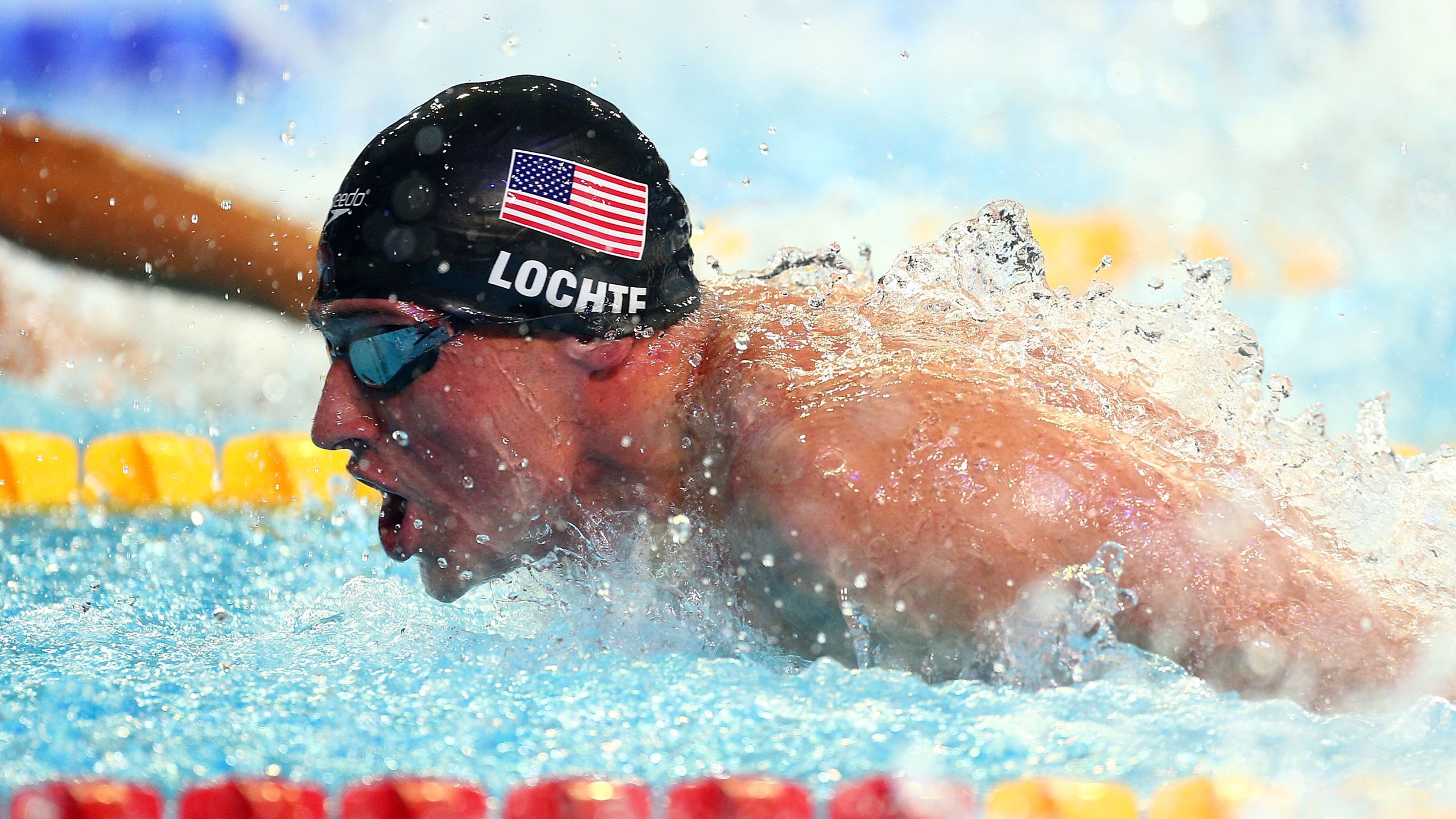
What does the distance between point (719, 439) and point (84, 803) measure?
0.90 metres

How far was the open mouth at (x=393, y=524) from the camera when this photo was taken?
1844 mm

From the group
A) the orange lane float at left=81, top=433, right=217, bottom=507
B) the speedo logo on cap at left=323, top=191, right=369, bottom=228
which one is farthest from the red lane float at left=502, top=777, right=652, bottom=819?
the orange lane float at left=81, top=433, right=217, bottom=507

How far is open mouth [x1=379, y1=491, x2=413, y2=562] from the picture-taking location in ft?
6.05

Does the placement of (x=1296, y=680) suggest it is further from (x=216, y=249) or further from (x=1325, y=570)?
(x=216, y=249)

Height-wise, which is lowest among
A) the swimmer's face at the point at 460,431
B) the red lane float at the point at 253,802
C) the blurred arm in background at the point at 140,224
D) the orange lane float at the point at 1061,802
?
the orange lane float at the point at 1061,802

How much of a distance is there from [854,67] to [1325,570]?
18.3 feet

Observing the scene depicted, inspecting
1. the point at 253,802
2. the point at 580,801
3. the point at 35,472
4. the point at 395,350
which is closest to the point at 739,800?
the point at 580,801

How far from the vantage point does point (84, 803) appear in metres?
1.31

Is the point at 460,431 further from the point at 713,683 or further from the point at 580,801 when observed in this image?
the point at 580,801

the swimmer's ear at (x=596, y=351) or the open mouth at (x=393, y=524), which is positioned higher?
the swimmer's ear at (x=596, y=351)

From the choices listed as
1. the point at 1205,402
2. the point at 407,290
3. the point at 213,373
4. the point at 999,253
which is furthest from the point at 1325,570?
the point at 213,373

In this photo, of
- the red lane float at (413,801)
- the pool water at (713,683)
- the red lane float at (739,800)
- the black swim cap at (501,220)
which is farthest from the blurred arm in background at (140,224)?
the red lane float at (739,800)

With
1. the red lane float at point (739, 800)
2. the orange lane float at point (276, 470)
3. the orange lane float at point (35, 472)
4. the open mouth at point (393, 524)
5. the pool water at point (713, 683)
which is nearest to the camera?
the red lane float at point (739, 800)

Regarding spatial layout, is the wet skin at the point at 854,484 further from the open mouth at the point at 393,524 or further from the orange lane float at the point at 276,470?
the orange lane float at the point at 276,470
